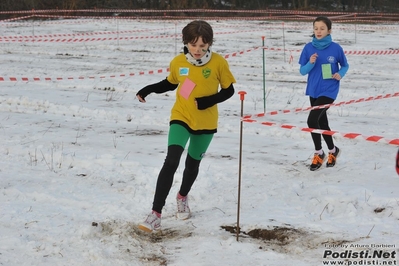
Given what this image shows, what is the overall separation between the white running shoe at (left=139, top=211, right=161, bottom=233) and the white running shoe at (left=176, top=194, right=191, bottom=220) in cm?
36

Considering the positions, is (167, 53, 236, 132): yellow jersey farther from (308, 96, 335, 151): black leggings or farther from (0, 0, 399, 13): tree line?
(0, 0, 399, 13): tree line

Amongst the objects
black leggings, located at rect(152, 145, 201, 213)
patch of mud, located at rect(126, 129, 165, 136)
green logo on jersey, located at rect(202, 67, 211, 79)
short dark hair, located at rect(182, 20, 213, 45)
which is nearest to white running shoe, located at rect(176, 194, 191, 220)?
black leggings, located at rect(152, 145, 201, 213)

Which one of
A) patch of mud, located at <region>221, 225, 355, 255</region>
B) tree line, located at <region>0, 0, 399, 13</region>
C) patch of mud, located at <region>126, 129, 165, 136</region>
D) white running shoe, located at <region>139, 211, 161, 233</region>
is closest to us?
patch of mud, located at <region>221, 225, 355, 255</region>

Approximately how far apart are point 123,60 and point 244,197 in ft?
42.9

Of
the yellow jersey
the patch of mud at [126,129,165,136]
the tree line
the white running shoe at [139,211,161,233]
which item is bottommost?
the patch of mud at [126,129,165,136]

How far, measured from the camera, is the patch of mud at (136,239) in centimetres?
440

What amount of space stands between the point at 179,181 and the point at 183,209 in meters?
1.00

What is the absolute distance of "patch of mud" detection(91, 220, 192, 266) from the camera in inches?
173

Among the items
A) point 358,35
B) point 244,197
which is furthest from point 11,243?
point 358,35

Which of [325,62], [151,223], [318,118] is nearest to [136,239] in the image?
[151,223]

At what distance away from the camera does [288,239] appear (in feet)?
15.4

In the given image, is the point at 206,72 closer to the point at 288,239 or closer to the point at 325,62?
the point at 288,239

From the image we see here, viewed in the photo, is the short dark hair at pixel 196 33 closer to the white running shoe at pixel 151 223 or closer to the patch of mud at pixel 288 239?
the white running shoe at pixel 151 223

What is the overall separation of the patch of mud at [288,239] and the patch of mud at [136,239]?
548 millimetres
